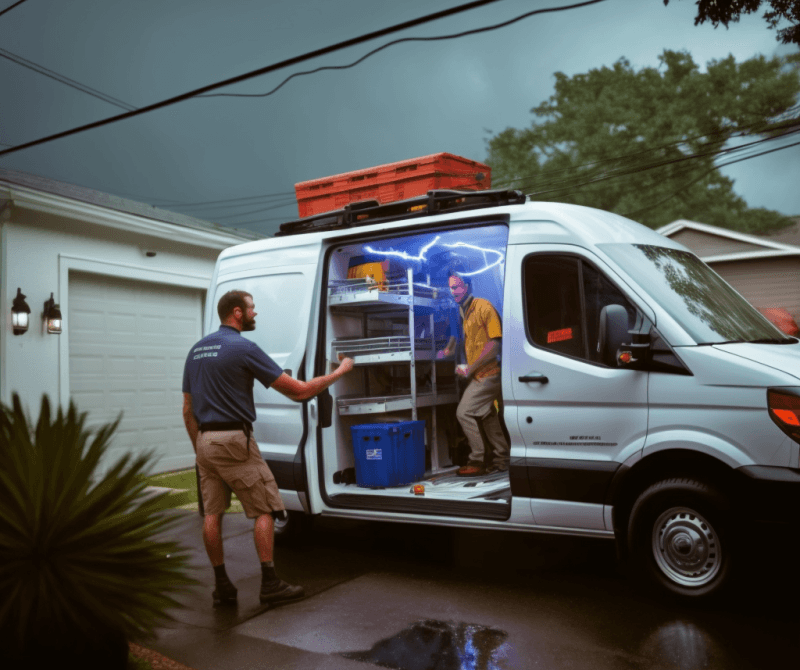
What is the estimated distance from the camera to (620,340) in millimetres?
4801

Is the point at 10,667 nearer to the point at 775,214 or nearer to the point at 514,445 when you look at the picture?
the point at 514,445

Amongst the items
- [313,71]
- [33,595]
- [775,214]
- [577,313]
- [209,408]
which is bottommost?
[33,595]

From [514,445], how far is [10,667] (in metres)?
3.36

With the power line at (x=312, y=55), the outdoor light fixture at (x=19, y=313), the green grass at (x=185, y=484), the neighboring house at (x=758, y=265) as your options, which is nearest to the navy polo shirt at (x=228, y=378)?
the green grass at (x=185, y=484)

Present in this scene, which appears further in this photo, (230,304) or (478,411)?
(478,411)

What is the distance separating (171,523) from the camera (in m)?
3.19

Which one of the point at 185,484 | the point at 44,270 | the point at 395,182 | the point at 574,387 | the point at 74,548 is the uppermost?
the point at 395,182

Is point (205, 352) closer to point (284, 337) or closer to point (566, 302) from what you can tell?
point (284, 337)

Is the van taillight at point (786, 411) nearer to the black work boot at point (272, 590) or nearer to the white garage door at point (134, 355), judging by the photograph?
the black work boot at point (272, 590)

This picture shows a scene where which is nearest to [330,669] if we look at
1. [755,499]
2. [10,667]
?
[10,667]

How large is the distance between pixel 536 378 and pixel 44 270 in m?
8.05

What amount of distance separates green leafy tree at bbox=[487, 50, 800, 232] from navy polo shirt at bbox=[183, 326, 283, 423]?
3167cm

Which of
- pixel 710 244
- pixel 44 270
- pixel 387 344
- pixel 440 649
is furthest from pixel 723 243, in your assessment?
pixel 440 649

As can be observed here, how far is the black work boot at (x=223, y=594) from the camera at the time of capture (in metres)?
5.23
